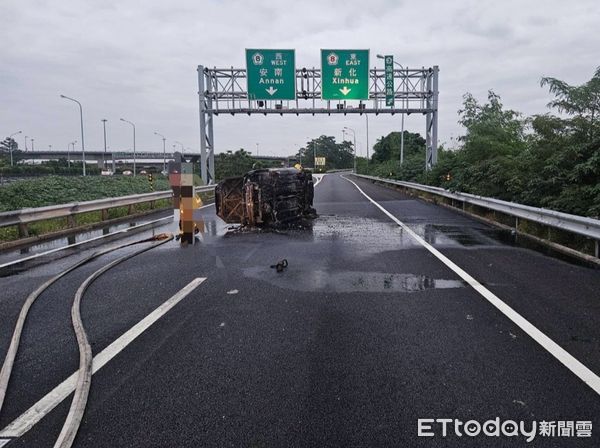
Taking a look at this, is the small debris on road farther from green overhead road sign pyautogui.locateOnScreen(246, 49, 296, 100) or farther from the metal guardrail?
green overhead road sign pyautogui.locateOnScreen(246, 49, 296, 100)

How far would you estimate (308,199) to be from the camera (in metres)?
15.9

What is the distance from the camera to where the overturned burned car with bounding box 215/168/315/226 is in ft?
40.5

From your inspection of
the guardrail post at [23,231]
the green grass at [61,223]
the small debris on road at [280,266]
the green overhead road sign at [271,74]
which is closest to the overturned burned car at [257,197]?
the green grass at [61,223]

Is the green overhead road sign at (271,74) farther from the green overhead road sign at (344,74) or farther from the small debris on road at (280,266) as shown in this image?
the small debris on road at (280,266)

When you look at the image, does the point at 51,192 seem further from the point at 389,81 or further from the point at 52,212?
the point at 389,81

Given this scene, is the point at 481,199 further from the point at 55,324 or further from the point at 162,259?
the point at 55,324

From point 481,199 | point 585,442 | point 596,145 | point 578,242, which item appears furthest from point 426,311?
point 481,199

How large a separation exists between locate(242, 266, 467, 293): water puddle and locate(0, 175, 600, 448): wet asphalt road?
3 centimetres

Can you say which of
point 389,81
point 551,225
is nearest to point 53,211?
point 551,225

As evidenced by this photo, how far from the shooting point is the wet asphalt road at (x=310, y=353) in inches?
120

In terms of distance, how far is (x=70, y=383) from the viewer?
3.59 m

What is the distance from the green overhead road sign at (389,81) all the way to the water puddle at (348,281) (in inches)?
957

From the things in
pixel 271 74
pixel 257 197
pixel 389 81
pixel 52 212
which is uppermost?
pixel 271 74

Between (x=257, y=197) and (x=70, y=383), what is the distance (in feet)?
29.8
